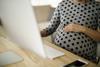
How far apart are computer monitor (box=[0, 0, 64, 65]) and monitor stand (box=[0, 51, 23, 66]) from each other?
0.57ft

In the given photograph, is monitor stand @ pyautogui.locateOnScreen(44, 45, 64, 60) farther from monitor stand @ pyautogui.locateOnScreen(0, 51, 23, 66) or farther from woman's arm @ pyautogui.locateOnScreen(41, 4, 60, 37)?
woman's arm @ pyautogui.locateOnScreen(41, 4, 60, 37)

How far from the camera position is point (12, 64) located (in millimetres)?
1168

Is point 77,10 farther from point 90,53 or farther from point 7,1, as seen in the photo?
point 7,1

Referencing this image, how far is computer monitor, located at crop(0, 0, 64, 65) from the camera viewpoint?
35.1 inches

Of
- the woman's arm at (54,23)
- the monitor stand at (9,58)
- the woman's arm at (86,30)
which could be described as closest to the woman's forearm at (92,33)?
the woman's arm at (86,30)

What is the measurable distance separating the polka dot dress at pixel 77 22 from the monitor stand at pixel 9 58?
63 cm

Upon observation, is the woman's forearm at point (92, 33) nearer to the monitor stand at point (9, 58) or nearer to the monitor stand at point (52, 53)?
the monitor stand at point (52, 53)

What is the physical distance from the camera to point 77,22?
73.1 inches

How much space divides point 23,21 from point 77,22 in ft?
3.22

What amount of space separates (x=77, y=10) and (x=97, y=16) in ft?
0.71

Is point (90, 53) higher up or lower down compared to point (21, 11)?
lower down

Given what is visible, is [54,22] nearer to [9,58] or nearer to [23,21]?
[9,58]

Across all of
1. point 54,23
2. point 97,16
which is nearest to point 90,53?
point 97,16

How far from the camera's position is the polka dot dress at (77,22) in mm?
1765
